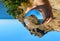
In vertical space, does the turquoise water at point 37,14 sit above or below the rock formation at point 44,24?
above

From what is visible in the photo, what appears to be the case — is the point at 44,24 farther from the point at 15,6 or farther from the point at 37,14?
the point at 15,6

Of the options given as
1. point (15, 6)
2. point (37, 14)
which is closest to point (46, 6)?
point (37, 14)

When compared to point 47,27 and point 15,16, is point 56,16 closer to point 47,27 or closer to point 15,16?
point 47,27

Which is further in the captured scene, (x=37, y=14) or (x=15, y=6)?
(x=15, y=6)

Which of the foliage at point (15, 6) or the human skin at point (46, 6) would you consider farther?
the foliage at point (15, 6)

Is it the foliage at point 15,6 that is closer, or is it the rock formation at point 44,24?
the rock formation at point 44,24

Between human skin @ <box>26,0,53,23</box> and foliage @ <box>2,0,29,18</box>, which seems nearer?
human skin @ <box>26,0,53,23</box>

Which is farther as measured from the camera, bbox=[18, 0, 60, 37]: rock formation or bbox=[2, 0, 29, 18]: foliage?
bbox=[2, 0, 29, 18]: foliage

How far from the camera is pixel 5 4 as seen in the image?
115 inches

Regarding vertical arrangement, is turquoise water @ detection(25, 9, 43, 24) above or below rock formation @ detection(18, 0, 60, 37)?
above

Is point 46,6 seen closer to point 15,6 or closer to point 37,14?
point 37,14

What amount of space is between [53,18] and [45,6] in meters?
0.16

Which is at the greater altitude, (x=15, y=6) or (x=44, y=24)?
(x=15, y=6)

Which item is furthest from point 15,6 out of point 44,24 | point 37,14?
point 44,24
